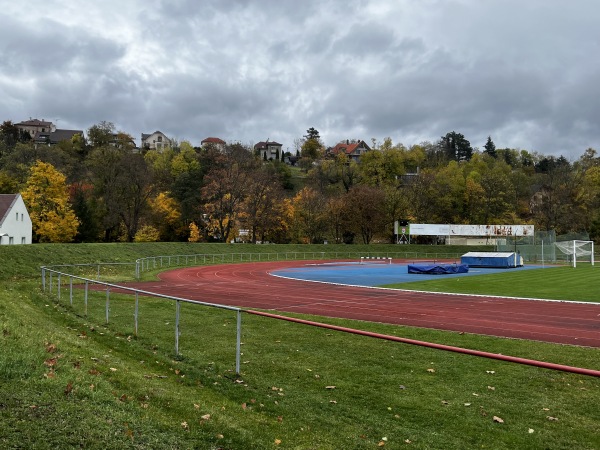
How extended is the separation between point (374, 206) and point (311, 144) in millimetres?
84093

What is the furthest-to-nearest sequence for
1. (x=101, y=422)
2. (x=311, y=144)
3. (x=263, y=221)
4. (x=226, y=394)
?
(x=311, y=144) → (x=263, y=221) → (x=226, y=394) → (x=101, y=422)

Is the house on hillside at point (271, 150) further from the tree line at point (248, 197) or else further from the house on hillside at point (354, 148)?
the tree line at point (248, 197)

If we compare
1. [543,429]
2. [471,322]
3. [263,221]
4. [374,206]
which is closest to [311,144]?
[374,206]

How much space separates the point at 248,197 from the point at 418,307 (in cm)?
4994

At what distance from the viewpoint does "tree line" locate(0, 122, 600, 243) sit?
216 feet

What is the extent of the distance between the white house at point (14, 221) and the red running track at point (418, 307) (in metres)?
27.5

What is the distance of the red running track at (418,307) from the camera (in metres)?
15.6

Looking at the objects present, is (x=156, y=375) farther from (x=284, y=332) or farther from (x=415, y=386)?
(x=284, y=332)

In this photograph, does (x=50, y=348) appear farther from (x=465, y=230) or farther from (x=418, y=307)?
(x=465, y=230)

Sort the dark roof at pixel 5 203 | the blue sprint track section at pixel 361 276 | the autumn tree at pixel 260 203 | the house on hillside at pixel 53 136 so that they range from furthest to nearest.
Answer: the house on hillside at pixel 53 136, the autumn tree at pixel 260 203, the dark roof at pixel 5 203, the blue sprint track section at pixel 361 276

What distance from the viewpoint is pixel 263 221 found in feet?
226

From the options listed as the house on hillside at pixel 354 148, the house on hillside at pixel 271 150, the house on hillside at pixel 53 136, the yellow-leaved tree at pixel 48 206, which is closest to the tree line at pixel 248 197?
the yellow-leaved tree at pixel 48 206

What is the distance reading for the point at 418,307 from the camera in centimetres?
2067

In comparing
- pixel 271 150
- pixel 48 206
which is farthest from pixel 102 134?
pixel 271 150
